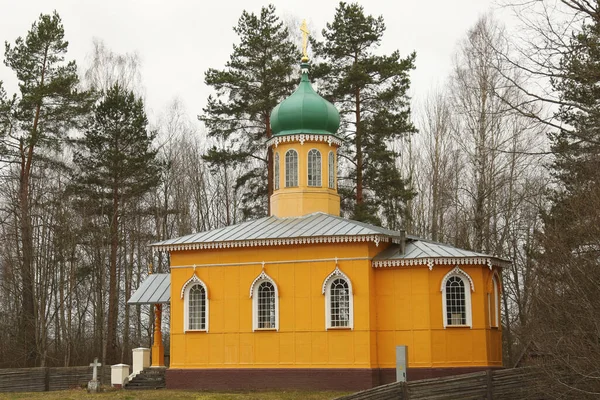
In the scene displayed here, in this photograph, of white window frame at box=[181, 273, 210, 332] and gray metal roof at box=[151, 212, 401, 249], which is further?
white window frame at box=[181, 273, 210, 332]

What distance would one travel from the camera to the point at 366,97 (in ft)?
105

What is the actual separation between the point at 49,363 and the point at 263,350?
15.1 metres

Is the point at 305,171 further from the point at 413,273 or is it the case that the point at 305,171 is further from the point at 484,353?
the point at 484,353

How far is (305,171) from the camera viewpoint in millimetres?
24797

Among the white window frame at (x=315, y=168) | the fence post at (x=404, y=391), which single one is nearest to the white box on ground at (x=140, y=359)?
the white window frame at (x=315, y=168)

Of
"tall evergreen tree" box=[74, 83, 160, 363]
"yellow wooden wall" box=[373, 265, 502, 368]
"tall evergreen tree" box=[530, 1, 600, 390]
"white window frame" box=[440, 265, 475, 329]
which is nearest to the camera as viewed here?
"tall evergreen tree" box=[530, 1, 600, 390]

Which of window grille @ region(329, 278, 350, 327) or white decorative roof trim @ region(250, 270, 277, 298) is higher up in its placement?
white decorative roof trim @ region(250, 270, 277, 298)

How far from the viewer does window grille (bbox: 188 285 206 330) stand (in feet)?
76.1

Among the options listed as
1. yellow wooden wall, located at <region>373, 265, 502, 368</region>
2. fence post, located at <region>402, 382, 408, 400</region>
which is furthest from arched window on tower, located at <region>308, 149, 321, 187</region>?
fence post, located at <region>402, 382, 408, 400</region>

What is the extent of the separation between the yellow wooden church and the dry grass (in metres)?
0.78

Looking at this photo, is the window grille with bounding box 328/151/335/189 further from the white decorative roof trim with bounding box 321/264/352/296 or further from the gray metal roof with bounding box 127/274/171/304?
the gray metal roof with bounding box 127/274/171/304

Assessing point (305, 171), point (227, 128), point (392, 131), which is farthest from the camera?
point (227, 128)

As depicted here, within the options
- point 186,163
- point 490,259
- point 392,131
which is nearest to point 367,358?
point 490,259

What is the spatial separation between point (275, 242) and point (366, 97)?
11458 millimetres
